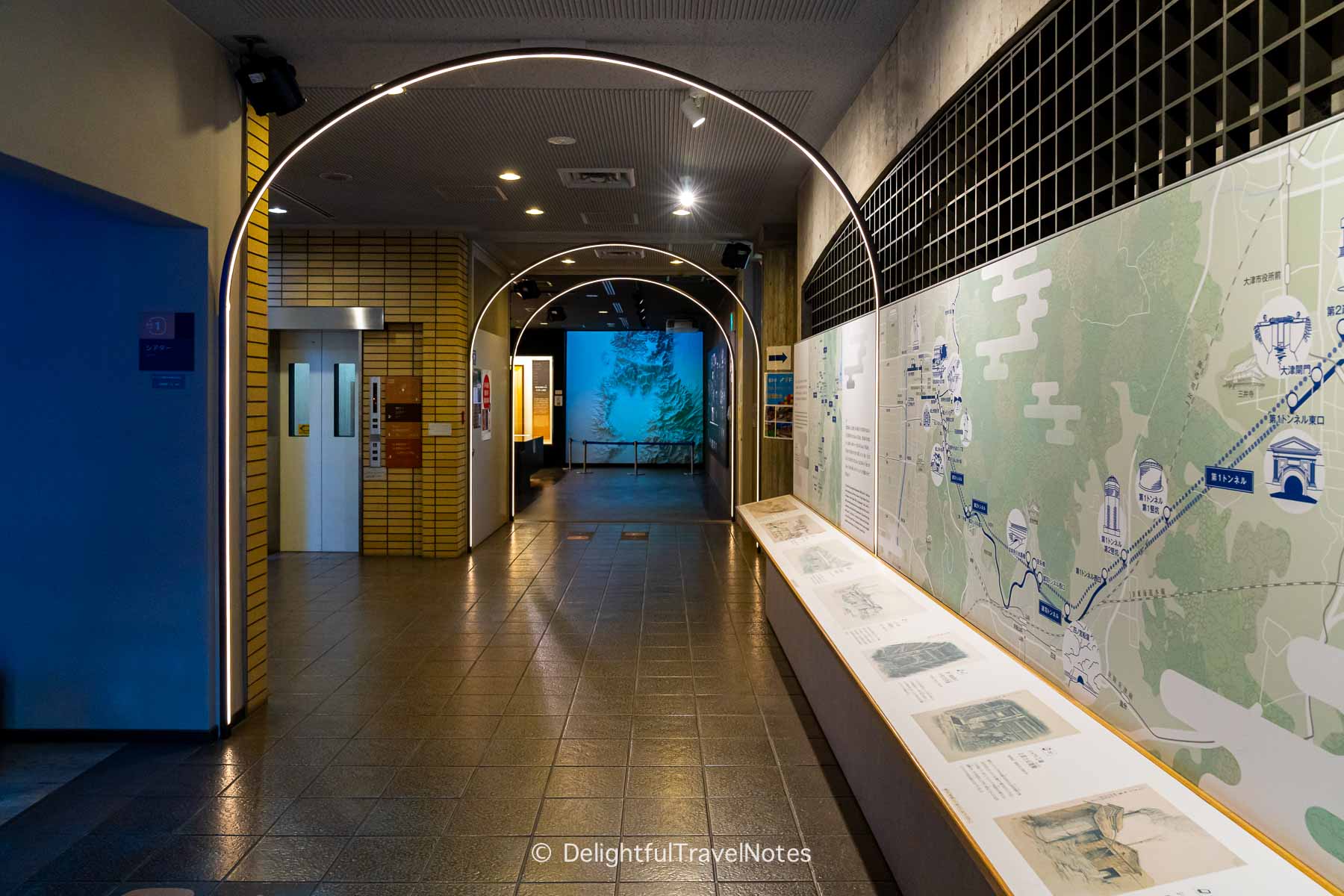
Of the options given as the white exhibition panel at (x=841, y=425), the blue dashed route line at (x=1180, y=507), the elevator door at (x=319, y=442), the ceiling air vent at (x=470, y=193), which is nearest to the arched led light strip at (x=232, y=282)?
the white exhibition panel at (x=841, y=425)

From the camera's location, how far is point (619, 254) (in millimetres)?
10109

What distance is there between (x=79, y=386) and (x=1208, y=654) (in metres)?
4.24

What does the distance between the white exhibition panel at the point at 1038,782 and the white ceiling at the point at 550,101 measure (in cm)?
278

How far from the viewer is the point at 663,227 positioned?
27.9 ft

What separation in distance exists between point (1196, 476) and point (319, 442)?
8.46 m

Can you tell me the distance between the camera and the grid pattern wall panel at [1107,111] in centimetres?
156

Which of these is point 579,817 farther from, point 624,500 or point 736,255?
point 624,500

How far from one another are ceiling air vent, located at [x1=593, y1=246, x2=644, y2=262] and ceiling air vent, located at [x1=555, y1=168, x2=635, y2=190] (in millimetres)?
2661

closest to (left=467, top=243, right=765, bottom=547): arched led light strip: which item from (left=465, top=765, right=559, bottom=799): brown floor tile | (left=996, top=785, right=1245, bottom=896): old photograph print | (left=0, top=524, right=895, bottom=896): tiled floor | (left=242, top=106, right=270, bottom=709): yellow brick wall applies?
Answer: (left=0, top=524, right=895, bottom=896): tiled floor

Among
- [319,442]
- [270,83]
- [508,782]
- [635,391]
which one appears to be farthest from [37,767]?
[635,391]

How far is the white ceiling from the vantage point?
153 inches

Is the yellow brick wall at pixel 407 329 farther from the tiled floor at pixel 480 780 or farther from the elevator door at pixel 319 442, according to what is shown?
the tiled floor at pixel 480 780

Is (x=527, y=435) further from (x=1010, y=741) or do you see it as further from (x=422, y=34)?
(x=1010, y=741)

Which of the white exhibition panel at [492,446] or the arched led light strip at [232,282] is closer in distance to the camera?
the arched led light strip at [232,282]
